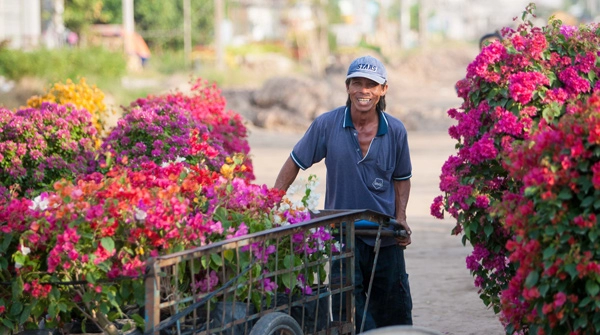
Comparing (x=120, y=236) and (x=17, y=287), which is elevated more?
(x=120, y=236)

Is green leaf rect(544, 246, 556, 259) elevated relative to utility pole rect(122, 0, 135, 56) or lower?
lower

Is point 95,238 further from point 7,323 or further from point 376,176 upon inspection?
point 376,176

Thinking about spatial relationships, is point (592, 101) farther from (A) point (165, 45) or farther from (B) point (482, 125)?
(A) point (165, 45)

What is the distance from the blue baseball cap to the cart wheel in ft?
4.87

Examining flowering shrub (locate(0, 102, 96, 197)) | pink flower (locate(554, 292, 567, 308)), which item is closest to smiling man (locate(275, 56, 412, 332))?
pink flower (locate(554, 292, 567, 308))

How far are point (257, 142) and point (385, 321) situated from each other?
1680cm

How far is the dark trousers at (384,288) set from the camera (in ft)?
18.6

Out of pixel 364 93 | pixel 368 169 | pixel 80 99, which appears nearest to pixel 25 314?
pixel 368 169

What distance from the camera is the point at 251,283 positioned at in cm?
469

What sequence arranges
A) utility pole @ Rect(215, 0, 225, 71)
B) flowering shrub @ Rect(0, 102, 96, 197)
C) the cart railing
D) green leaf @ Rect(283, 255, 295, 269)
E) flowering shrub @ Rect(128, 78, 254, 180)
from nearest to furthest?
the cart railing < green leaf @ Rect(283, 255, 295, 269) < flowering shrub @ Rect(0, 102, 96, 197) < flowering shrub @ Rect(128, 78, 254, 180) < utility pole @ Rect(215, 0, 225, 71)

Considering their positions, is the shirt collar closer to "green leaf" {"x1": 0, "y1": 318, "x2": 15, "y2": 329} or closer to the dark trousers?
the dark trousers

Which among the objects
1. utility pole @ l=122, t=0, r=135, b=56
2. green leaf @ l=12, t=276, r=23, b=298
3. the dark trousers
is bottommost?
the dark trousers

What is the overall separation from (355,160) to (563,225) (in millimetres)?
1798

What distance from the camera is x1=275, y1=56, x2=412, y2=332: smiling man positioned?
5.65 meters
